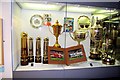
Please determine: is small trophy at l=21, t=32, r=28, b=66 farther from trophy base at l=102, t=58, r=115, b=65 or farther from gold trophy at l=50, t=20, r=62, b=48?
trophy base at l=102, t=58, r=115, b=65

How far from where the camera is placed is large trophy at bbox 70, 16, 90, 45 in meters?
2.42

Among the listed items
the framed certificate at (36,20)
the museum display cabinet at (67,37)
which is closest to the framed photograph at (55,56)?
the museum display cabinet at (67,37)

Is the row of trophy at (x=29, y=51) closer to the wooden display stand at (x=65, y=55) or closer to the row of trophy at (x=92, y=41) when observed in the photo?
the row of trophy at (x=92, y=41)

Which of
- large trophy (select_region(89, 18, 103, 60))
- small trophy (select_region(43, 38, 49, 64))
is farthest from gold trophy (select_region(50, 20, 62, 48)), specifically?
large trophy (select_region(89, 18, 103, 60))

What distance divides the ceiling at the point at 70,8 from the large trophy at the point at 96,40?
0.58 feet

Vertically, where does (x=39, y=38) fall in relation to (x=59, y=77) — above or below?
above

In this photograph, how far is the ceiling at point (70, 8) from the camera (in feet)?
6.94

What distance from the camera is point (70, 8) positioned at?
2262 millimetres

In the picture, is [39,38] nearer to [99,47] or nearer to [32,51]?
[32,51]

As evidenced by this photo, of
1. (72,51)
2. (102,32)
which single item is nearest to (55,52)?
(72,51)

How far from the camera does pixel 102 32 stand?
247cm

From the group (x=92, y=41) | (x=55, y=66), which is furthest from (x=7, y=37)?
(x=92, y=41)

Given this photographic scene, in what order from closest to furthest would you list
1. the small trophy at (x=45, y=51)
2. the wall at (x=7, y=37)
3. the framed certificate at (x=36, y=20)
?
the wall at (x=7, y=37), the small trophy at (x=45, y=51), the framed certificate at (x=36, y=20)

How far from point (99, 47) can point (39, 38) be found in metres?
1.04
